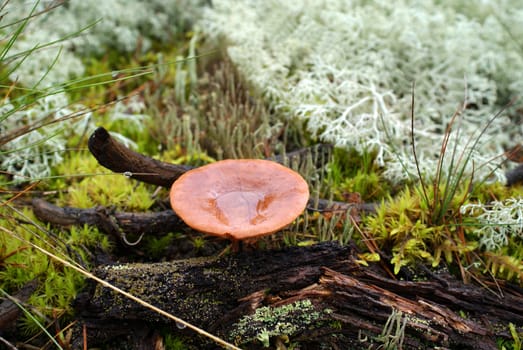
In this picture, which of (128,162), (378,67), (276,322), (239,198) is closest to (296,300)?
(276,322)

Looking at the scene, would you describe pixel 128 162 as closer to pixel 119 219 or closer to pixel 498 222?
pixel 119 219

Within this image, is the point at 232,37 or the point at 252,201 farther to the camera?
the point at 232,37

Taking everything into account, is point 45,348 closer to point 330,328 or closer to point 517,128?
point 330,328

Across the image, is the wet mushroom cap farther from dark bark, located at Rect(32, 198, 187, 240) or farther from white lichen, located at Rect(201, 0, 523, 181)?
white lichen, located at Rect(201, 0, 523, 181)

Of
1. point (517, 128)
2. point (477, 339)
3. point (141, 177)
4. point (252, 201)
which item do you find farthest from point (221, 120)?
point (517, 128)

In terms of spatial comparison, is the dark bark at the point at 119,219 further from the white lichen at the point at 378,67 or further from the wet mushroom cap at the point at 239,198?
the white lichen at the point at 378,67
